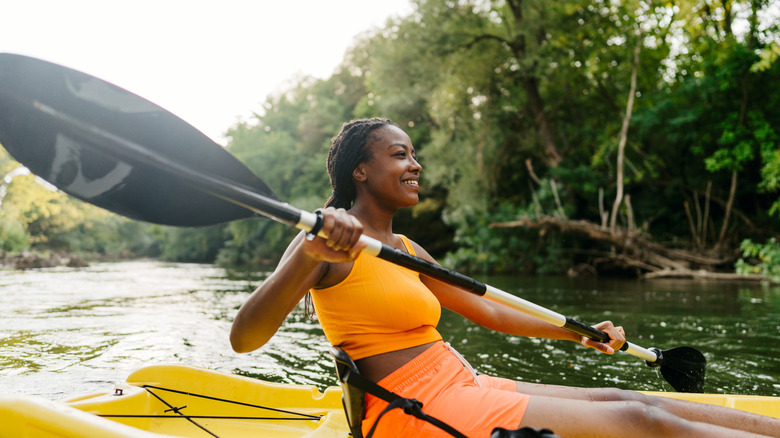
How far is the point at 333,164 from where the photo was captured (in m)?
2.03

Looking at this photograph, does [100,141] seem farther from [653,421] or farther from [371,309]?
[653,421]

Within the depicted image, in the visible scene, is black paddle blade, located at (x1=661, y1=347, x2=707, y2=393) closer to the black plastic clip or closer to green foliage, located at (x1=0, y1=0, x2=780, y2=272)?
the black plastic clip

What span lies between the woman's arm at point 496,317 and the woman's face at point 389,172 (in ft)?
1.24

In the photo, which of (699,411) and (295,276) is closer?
(295,276)

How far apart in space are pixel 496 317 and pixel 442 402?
2.50ft

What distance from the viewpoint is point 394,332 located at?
5.40ft

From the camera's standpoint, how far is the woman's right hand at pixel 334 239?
138 cm

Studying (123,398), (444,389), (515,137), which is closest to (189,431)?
(123,398)

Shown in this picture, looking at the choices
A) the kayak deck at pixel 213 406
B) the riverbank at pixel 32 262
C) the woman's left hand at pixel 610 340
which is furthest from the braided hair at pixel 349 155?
the riverbank at pixel 32 262

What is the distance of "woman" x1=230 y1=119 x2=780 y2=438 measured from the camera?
1448 millimetres

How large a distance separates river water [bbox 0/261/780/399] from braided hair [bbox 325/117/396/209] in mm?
2503

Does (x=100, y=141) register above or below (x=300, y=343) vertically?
above

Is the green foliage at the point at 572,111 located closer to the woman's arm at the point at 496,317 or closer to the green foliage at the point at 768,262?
the green foliage at the point at 768,262

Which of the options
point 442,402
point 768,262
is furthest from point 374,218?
point 768,262
